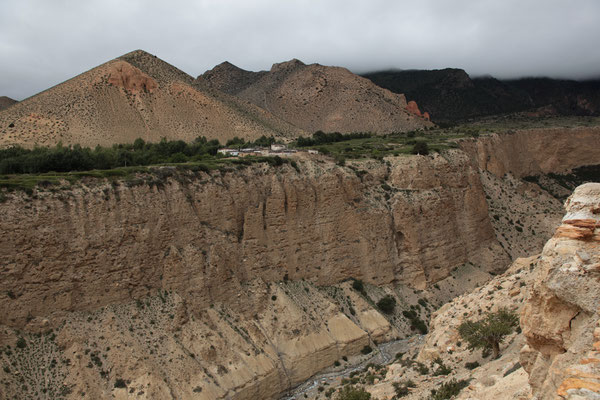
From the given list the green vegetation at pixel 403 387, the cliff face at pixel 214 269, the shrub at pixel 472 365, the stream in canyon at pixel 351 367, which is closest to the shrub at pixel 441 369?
the shrub at pixel 472 365

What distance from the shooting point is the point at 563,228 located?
9.14 m

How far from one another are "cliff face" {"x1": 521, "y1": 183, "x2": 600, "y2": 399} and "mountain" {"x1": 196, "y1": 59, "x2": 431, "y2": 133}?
8331 cm

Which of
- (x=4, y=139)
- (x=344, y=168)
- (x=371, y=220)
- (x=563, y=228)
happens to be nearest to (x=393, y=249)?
(x=371, y=220)

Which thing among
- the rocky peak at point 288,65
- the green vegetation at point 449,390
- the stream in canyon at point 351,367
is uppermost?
the rocky peak at point 288,65

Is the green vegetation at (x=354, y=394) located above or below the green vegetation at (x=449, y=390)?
below

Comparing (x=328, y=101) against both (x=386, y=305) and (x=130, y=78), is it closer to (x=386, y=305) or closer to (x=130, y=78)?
(x=130, y=78)

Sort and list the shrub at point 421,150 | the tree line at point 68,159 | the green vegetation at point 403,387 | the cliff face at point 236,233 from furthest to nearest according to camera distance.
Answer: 1. the shrub at point 421,150
2. the tree line at point 68,159
3. the cliff face at point 236,233
4. the green vegetation at point 403,387

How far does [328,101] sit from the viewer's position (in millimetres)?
97438

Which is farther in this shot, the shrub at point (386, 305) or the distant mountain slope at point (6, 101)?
the distant mountain slope at point (6, 101)

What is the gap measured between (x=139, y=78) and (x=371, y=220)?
152ft

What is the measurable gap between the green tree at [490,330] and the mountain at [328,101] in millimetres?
70667

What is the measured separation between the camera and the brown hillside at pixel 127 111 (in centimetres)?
6041

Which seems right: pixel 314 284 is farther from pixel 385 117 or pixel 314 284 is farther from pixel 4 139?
pixel 385 117

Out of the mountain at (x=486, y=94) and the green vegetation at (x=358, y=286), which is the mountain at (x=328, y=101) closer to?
the mountain at (x=486, y=94)
